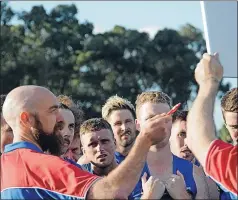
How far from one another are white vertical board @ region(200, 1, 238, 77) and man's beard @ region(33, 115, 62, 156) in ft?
4.67

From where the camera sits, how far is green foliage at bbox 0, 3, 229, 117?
26.5 m

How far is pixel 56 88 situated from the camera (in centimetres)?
2702

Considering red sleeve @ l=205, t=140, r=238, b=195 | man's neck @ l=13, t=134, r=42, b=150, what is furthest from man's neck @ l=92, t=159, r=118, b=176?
red sleeve @ l=205, t=140, r=238, b=195

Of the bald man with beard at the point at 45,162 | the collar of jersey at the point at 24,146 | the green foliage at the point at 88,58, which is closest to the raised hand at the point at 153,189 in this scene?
the bald man with beard at the point at 45,162

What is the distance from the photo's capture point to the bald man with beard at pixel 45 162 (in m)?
3.20

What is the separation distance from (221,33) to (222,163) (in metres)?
1.82

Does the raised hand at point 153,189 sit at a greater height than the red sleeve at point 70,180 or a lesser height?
lesser

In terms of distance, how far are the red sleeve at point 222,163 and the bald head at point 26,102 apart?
963 millimetres

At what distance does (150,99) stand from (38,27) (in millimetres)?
25002

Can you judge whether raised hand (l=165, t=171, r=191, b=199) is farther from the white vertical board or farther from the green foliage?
the green foliage

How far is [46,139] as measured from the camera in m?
3.57

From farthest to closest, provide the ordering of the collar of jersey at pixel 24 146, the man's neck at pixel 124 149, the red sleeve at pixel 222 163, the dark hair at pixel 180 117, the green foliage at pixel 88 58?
the green foliage at pixel 88 58 → the dark hair at pixel 180 117 → the man's neck at pixel 124 149 → the collar of jersey at pixel 24 146 → the red sleeve at pixel 222 163

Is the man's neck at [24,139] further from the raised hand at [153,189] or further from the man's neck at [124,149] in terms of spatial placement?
the man's neck at [124,149]

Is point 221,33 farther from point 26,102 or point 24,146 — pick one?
point 24,146
